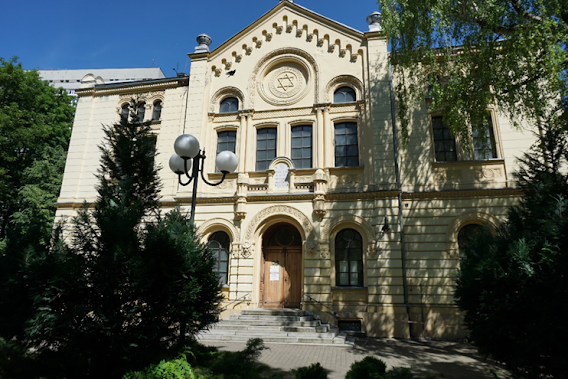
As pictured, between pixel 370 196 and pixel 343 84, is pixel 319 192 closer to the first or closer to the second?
pixel 370 196

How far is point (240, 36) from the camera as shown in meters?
19.1

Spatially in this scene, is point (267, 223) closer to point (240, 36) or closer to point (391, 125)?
point (391, 125)

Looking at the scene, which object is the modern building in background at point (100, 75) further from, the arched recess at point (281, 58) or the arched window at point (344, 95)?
the arched window at point (344, 95)

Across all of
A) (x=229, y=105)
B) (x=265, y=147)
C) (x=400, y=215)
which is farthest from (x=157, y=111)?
(x=400, y=215)

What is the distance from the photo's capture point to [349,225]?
1538cm

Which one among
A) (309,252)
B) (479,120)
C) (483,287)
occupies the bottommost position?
(483,287)

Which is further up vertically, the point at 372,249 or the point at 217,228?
the point at 217,228

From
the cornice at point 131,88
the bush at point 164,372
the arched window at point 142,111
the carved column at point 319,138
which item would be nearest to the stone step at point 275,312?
the carved column at point 319,138

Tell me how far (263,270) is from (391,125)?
341 inches

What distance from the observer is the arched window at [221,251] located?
1611cm

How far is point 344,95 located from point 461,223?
7.90 meters

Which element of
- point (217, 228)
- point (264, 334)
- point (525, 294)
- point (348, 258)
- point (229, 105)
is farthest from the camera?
point (229, 105)

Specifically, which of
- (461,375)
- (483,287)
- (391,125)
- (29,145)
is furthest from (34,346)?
(29,145)

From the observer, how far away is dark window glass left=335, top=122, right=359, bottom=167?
54.2 ft
